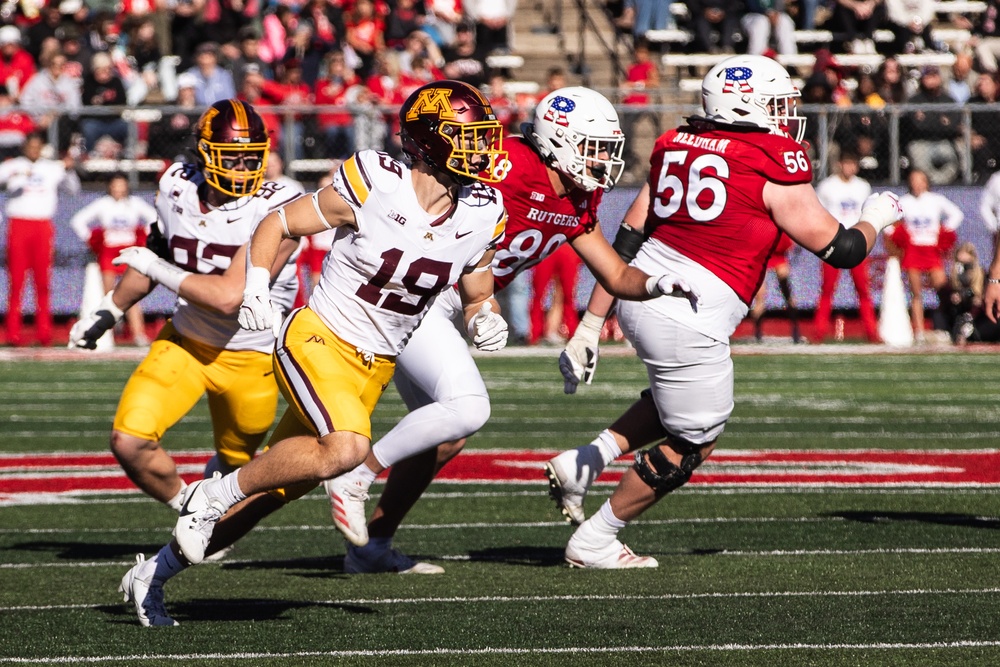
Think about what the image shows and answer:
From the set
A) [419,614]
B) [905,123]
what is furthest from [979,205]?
[419,614]

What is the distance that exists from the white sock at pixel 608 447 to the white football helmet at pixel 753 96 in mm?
1185

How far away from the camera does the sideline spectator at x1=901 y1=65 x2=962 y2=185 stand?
16438mm

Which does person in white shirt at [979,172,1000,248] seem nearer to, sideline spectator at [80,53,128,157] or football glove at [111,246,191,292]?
sideline spectator at [80,53,128,157]

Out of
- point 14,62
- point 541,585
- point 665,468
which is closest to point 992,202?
point 14,62

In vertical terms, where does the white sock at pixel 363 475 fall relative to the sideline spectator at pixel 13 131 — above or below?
above

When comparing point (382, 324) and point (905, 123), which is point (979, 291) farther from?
point (382, 324)

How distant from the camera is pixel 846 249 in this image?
5500mm

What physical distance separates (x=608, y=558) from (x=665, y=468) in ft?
1.24

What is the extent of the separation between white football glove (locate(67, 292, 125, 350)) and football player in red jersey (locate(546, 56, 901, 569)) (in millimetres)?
1648

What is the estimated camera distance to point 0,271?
16.3 metres

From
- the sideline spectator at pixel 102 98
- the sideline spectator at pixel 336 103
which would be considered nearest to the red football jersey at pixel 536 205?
the sideline spectator at pixel 336 103

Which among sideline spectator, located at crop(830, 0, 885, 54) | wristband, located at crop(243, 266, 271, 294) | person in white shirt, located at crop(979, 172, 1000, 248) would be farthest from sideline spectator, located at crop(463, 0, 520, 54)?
wristband, located at crop(243, 266, 271, 294)

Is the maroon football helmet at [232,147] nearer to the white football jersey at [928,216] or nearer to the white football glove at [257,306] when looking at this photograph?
the white football glove at [257,306]

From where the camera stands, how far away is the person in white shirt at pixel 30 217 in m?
15.4
